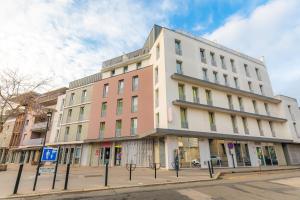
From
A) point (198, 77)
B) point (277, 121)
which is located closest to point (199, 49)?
point (198, 77)

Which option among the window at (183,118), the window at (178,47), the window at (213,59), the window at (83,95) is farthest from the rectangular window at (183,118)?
the window at (83,95)

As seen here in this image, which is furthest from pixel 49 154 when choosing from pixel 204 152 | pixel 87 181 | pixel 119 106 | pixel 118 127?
pixel 119 106

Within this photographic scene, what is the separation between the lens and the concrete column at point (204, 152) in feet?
59.9

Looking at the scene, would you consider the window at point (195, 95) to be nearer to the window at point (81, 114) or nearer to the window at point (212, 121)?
the window at point (212, 121)

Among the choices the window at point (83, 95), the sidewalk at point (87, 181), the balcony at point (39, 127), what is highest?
the window at point (83, 95)

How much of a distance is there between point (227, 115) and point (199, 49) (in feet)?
32.4

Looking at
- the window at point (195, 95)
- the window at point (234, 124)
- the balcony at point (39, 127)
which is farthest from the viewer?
the balcony at point (39, 127)

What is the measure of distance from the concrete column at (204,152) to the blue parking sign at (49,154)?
1460 cm

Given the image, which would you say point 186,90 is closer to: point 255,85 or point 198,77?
point 198,77

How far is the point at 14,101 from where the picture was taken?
18656 mm

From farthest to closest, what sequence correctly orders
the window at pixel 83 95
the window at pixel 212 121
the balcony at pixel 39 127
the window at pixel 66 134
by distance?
1. the balcony at pixel 39 127
2. the window at pixel 83 95
3. the window at pixel 66 134
4. the window at pixel 212 121

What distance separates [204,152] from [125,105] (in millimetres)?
11862

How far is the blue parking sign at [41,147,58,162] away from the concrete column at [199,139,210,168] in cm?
1460

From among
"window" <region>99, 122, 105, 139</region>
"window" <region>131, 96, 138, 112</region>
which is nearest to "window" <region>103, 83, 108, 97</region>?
"window" <region>99, 122, 105, 139</region>
